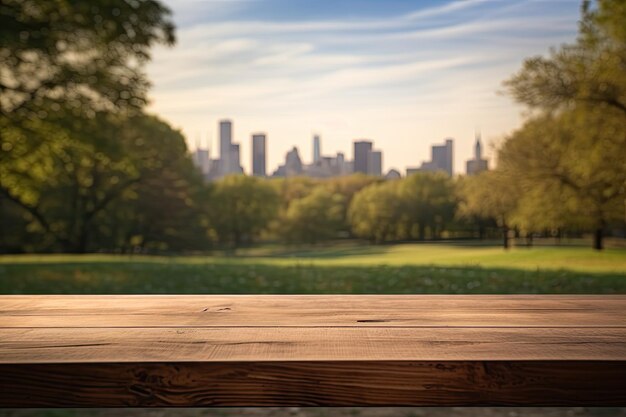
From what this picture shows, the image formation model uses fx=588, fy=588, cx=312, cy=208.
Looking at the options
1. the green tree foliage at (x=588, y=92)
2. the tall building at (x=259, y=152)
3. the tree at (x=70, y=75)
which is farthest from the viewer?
the tall building at (x=259, y=152)

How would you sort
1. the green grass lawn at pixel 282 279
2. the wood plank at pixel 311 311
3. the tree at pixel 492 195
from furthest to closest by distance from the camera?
the tree at pixel 492 195 → the green grass lawn at pixel 282 279 → the wood plank at pixel 311 311

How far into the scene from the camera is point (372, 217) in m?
52.7

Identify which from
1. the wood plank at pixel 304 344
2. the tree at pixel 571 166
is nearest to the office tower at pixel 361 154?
the tree at pixel 571 166

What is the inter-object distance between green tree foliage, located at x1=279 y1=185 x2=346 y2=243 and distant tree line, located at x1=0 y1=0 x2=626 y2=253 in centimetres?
972

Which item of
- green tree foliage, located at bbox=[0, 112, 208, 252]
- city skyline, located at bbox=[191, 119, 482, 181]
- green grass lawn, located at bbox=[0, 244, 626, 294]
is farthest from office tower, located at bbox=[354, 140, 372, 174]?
green grass lawn, located at bbox=[0, 244, 626, 294]

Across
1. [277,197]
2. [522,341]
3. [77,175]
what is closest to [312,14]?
[522,341]

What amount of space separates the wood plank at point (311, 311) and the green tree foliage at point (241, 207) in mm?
42198

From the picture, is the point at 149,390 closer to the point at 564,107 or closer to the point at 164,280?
the point at 164,280

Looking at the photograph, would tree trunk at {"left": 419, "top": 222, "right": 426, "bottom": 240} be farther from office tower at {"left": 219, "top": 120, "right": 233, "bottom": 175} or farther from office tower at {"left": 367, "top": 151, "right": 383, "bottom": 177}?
office tower at {"left": 367, "top": 151, "right": 383, "bottom": 177}

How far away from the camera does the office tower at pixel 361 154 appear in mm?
106688

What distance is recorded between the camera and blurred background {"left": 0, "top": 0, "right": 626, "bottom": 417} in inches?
515

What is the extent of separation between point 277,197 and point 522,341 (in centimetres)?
4768

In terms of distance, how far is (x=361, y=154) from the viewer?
10750 centimetres

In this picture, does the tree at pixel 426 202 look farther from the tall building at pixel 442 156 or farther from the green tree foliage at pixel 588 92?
the tall building at pixel 442 156
